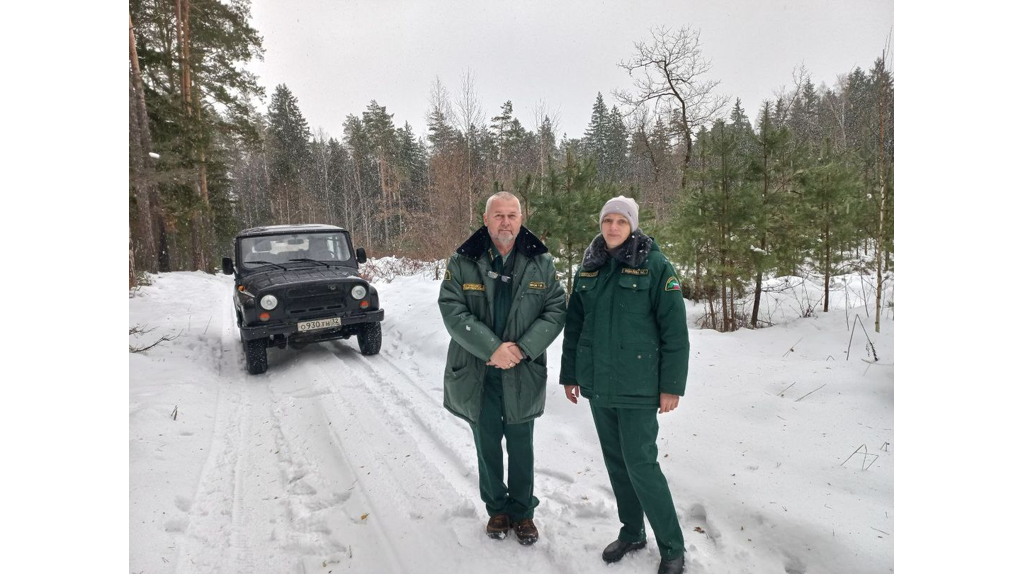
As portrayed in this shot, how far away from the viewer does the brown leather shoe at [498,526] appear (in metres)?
2.14

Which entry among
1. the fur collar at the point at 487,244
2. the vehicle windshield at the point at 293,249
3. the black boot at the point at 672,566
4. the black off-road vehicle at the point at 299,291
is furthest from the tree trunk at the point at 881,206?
the vehicle windshield at the point at 293,249

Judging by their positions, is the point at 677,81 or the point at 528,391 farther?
the point at 677,81

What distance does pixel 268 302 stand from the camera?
198 inches

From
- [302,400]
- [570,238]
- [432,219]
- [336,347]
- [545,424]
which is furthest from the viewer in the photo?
[432,219]

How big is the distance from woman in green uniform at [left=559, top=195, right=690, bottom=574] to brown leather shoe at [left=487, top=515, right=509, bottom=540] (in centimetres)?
51

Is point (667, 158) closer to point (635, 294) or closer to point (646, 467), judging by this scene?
point (635, 294)

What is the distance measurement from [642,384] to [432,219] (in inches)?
452

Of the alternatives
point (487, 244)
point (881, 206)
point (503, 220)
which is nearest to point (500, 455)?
point (487, 244)

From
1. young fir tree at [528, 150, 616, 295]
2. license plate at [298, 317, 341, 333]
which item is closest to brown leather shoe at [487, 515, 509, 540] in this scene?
license plate at [298, 317, 341, 333]

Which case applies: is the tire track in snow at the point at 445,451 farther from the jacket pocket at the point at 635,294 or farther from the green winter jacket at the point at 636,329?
the jacket pocket at the point at 635,294

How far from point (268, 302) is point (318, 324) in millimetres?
604
